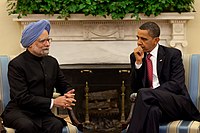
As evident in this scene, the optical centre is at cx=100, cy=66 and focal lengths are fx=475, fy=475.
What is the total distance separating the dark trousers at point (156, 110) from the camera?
337cm

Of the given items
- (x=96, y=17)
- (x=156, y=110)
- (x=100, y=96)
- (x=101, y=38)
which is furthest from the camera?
(x=100, y=96)

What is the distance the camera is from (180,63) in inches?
147

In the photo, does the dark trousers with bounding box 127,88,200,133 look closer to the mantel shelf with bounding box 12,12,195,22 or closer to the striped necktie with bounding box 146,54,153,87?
the striped necktie with bounding box 146,54,153,87

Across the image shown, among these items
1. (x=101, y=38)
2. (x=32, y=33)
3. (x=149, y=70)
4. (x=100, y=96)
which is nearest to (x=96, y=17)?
(x=101, y=38)

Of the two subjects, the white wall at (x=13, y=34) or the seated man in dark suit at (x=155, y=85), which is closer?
the seated man in dark suit at (x=155, y=85)

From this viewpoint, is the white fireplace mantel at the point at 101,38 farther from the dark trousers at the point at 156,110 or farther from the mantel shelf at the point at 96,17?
the dark trousers at the point at 156,110

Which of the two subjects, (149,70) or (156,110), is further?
(149,70)

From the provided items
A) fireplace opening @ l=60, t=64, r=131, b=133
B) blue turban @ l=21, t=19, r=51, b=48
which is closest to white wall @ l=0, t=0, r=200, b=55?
fireplace opening @ l=60, t=64, r=131, b=133

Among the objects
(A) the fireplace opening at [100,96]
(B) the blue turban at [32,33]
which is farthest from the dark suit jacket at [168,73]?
(A) the fireplace opening at [100,96]

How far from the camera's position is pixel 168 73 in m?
A: 3.73

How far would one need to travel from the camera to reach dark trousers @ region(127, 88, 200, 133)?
3.37 metres

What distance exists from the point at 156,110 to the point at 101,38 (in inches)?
74.0

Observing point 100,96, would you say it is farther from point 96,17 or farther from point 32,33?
point 32,33

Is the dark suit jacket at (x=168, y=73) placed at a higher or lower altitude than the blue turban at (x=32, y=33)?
lower
